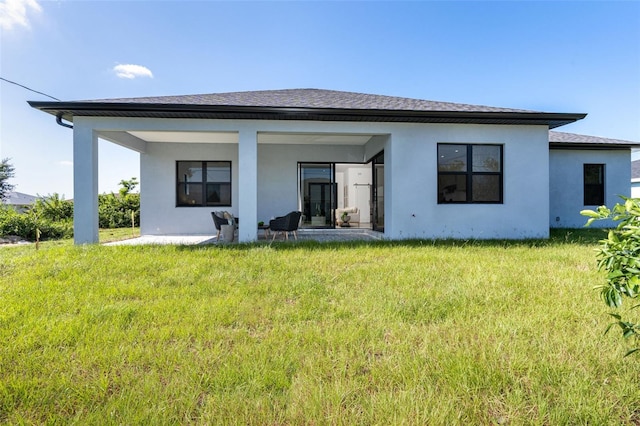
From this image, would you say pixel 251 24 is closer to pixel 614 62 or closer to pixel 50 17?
pixel 50 17

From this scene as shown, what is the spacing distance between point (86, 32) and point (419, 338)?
14.5 meters

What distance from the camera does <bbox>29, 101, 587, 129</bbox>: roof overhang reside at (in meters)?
6.93

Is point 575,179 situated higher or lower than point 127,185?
lower

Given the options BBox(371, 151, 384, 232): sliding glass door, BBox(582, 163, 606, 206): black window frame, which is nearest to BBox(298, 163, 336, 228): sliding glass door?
BBox(371, 151, 384, 232): sliding glass door

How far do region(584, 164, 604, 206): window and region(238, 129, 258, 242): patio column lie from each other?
12.8 meters

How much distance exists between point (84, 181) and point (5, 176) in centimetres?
2644

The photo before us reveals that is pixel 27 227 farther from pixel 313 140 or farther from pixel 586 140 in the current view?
pixel 586 140

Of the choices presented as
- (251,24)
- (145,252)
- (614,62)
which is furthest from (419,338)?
(614,62)

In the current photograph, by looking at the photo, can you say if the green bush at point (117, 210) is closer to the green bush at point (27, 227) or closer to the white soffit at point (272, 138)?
the green bush at point (27, 227)

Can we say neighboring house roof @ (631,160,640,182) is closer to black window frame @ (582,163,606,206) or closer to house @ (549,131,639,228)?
house @ (549,131,639,228)

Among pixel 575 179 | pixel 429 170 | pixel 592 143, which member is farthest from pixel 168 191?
pixel 592 143

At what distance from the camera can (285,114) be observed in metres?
7.43

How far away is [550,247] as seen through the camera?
6828mm

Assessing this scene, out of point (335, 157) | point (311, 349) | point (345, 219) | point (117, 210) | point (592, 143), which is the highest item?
point (592, 143)
